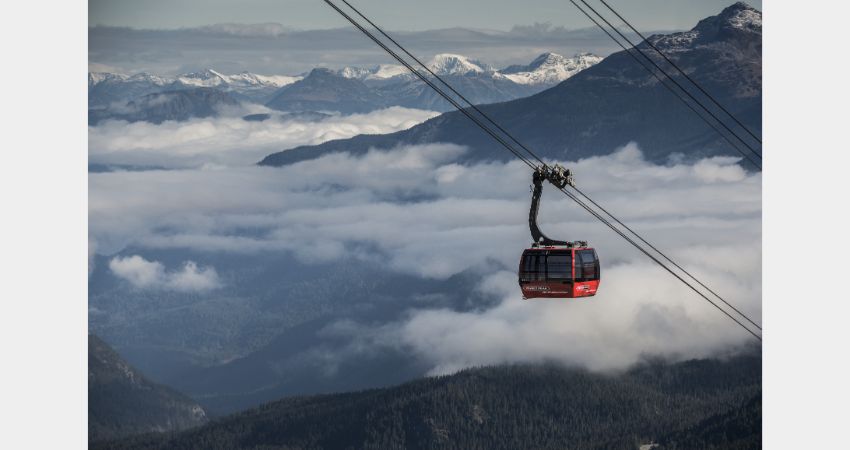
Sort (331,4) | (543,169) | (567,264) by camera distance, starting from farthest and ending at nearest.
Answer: (567,264) < (543,169) < (331,4)

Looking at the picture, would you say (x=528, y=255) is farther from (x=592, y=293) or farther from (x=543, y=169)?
(x=543, y=169)
